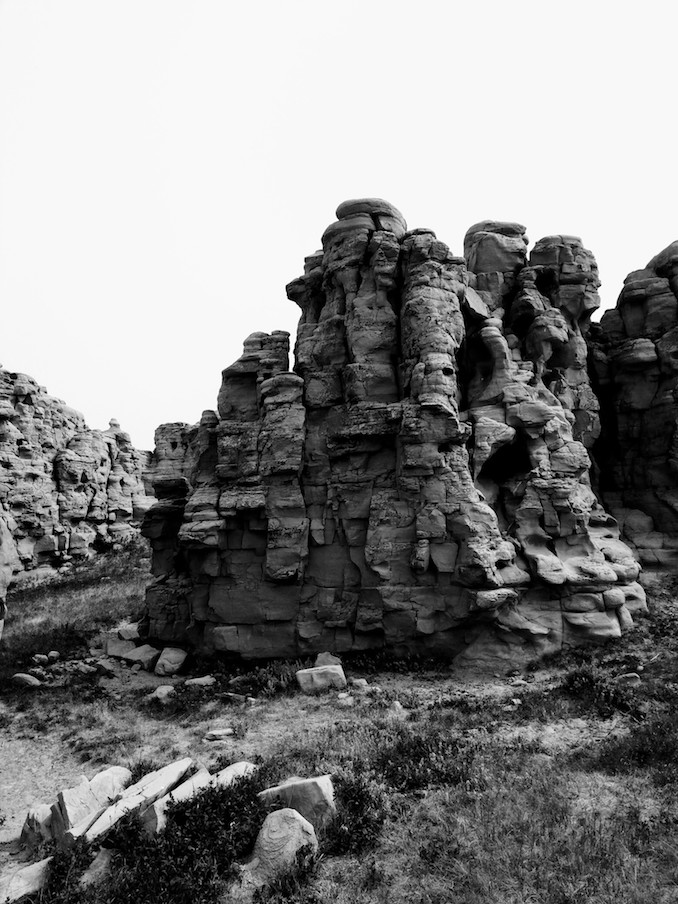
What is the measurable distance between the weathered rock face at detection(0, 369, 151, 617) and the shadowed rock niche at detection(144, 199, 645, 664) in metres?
20.9

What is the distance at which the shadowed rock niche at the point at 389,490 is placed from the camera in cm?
1962

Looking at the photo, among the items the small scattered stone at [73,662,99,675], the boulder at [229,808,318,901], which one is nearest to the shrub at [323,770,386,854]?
the boulder at [229,808,318,901]

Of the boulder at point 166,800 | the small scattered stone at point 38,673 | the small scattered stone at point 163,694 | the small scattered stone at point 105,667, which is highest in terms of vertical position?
the boulder at point 166,800

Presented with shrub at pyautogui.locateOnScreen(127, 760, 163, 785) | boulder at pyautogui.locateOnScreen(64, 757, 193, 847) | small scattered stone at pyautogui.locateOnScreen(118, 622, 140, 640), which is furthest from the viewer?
small scattered stone at pyautogui.locateOnScreen(118, 622, 140, 640)

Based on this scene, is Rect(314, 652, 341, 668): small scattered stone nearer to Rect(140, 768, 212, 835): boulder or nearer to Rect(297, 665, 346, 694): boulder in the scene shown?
Rect(297, 665, 346, 694): boulder

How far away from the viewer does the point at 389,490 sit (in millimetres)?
20703

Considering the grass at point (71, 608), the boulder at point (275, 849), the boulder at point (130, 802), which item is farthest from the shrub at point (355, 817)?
the grass at point (71, 608)

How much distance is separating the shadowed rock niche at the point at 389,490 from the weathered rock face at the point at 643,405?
16.2 feet

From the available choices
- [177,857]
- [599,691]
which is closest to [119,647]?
[177,857]

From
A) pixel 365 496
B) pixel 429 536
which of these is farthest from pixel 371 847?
pixel 365 496

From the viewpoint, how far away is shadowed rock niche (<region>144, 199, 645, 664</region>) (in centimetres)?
1962

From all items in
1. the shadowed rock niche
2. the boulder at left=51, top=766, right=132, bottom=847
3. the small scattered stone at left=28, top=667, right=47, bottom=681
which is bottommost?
the small scattered stone at left=28, top=667, right=47, bottom=681

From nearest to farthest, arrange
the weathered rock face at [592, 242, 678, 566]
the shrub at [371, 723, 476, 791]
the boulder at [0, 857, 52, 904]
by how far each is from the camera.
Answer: the boulder at [0, 857, 52, 904] < the shrub at [371, 723, 476, 791] < the weathered rock face at [592, 242, 678, 566]

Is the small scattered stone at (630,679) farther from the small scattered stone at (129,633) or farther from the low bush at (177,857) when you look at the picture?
the small scattered stone at (129,633)
